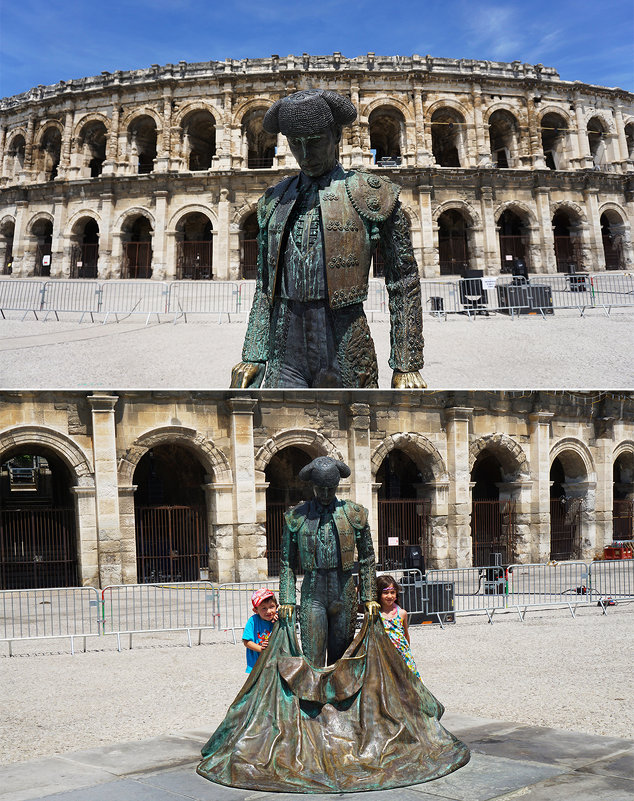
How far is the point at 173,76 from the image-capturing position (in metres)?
36.3

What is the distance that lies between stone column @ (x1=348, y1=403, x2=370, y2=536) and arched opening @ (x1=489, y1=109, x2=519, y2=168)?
22740 millimetres

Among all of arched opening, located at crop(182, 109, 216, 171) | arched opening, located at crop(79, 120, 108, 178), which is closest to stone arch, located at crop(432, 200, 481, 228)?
arched opening, located at crop(182, 109, 216, 171)

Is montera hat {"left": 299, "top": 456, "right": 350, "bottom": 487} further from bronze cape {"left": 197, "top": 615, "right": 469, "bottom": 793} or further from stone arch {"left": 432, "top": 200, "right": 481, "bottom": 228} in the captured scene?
stone arch {"left": 432, "top": 200, "right": 481, "bottom": 228}

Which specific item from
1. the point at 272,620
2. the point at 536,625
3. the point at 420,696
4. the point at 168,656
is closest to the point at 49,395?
the point at 168,656

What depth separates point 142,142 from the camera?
3822 cm

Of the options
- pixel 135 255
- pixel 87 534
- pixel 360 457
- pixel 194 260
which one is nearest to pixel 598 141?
pixel 194 260

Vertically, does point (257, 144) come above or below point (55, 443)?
above

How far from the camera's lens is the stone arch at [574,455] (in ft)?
68.3

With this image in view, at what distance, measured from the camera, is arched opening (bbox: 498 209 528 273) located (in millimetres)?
36916

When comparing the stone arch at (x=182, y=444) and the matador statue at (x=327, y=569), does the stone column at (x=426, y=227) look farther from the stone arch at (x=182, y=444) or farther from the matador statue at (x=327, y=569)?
the matador statue at (x=327, y=569)

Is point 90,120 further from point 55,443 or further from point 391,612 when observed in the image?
point 391,612

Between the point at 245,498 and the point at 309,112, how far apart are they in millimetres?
13913

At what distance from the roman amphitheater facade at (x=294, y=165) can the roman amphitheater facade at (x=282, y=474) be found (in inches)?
581

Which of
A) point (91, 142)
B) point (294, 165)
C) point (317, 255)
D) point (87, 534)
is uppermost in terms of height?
point (91, 142)
